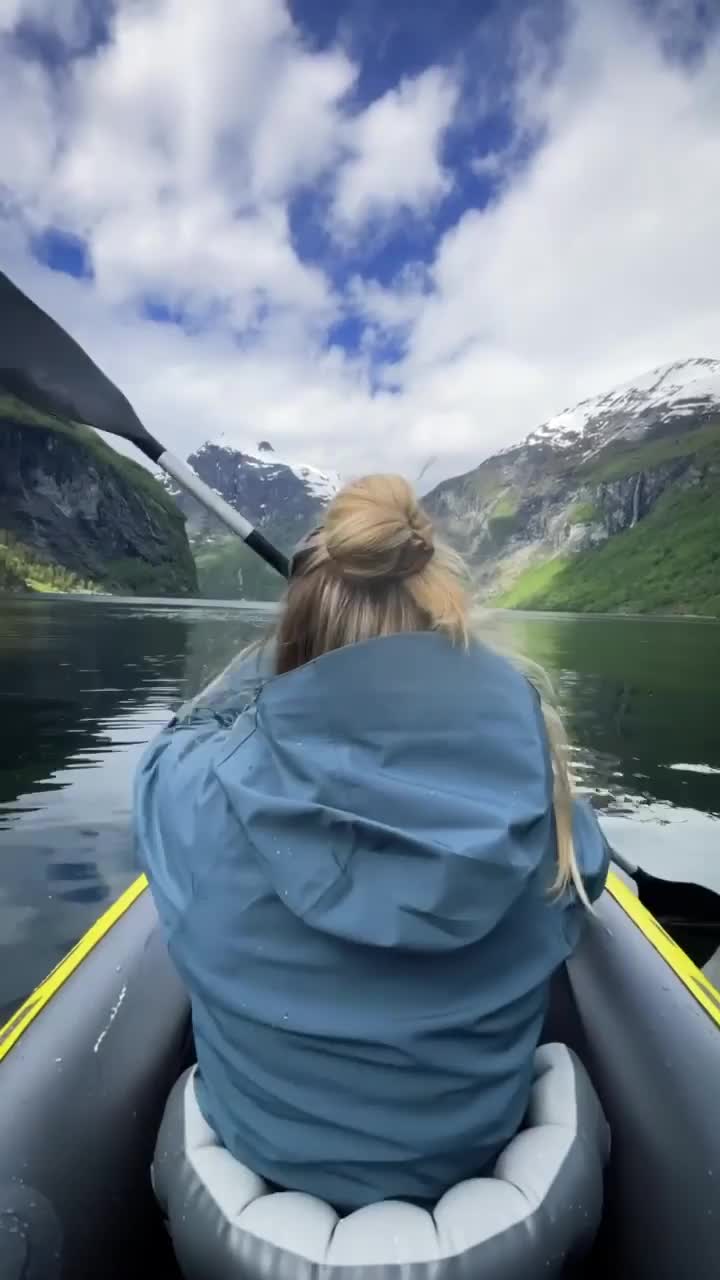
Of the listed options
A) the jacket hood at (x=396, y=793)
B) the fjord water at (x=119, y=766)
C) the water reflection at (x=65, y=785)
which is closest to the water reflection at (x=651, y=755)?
the fjord water at (x=119, y=766)

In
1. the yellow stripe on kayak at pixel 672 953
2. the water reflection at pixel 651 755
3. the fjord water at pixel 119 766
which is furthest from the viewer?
the water reflection at pixel 651 755

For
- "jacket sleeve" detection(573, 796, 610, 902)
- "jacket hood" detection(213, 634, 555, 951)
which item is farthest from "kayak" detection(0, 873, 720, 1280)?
"jacket hood" detection(213, 634, 555, 951)

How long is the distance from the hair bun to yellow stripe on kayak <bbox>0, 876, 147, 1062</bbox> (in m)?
1.98

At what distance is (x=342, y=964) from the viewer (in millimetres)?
1915

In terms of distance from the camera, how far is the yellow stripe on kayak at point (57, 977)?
2.94m

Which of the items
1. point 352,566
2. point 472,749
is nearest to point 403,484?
point 352,566

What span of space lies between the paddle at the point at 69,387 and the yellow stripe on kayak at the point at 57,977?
1.65 m

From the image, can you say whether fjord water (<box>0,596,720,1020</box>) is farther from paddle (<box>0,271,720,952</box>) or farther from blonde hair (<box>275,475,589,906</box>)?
paddle (<box>0,271,720,952</box>)

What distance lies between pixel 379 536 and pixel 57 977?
228 centimetres

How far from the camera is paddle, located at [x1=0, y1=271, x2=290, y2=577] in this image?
12.3 feet

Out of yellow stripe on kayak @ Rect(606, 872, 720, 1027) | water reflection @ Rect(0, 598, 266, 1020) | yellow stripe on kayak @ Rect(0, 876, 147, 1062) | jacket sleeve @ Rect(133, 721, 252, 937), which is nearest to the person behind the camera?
jacket sleeve @ Rect(133, 721, 252, 937)

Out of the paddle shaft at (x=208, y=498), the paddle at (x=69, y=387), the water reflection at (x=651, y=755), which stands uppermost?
the paddle at (x=69, y=387)

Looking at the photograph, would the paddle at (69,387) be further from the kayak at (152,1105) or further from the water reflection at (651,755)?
the kayak at (152,1105)

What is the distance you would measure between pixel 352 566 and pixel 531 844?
80 centimetres
